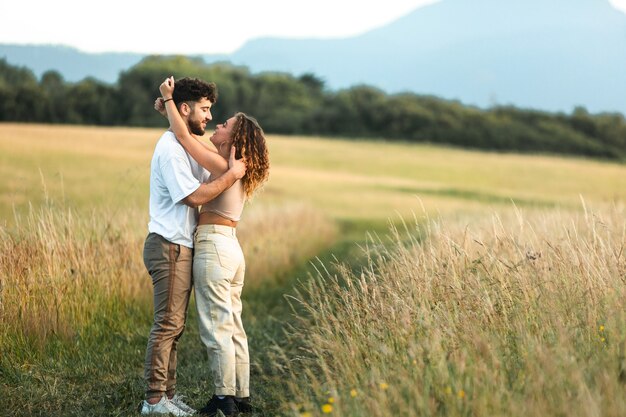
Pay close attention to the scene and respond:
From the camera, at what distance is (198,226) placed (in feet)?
19.9

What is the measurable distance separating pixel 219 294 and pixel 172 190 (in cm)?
79

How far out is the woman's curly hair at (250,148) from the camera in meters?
6.12

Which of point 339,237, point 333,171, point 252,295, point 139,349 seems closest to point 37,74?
point 333,171

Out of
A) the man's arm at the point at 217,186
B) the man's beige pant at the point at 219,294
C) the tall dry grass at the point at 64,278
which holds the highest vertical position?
the man's arm at the point at 217,186

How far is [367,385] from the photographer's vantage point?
5.17 metres

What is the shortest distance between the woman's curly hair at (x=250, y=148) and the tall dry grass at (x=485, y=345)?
46.7 inches

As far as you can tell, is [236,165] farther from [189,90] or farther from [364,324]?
[364,324]

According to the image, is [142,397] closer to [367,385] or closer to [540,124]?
[367,385]

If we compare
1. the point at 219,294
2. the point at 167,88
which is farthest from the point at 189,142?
the point at 219,294

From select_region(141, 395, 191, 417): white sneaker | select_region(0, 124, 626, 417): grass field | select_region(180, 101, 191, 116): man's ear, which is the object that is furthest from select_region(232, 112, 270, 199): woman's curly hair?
select_region(141, 395, 191, 417): white sneaker

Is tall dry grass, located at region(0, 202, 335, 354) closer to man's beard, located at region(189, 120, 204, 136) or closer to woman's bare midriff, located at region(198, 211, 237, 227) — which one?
woman's bare midriff, located at region(198, 211, 237, 227)

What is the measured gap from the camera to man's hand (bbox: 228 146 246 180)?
5992 millimetres

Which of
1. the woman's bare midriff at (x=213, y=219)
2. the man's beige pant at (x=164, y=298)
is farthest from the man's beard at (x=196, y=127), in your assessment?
the man's beige pant at (x=164, y=298)

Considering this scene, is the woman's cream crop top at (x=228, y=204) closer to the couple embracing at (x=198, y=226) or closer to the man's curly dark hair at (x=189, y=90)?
the couple embracing at (x=198, y=226)
